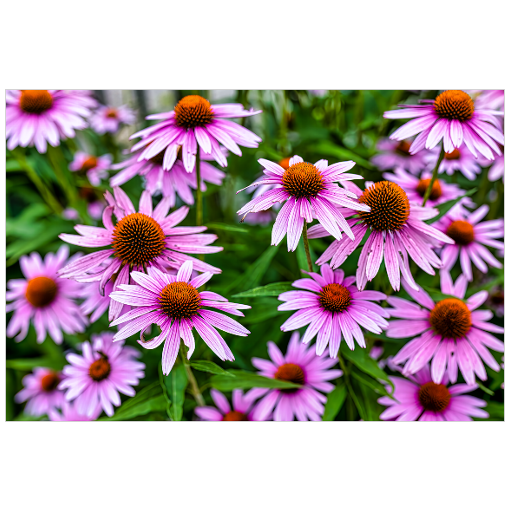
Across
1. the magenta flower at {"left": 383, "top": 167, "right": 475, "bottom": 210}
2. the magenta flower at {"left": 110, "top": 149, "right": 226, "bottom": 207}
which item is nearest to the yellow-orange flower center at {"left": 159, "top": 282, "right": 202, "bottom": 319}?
the magenta flower at {"left": 110, "top": 149, "right": 226, "bottom": 207}

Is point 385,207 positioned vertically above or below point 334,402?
above

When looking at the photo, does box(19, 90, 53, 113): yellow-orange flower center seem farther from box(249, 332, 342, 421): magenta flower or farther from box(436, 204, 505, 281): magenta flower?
box(436, 204, 505, 281): magenta flower

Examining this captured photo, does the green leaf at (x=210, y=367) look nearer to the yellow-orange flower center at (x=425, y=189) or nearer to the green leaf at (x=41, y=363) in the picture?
the yellow-orange flower center at (x=425, y=189)

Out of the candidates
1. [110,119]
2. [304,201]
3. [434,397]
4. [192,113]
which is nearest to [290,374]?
[434,397]

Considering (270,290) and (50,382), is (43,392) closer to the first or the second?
(50,382)

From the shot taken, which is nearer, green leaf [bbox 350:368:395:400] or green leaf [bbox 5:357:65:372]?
green leaf [bbox 350:368:395:400]

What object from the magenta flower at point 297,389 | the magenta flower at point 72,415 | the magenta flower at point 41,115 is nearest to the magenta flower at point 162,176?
the magenta flower at point 41,115
